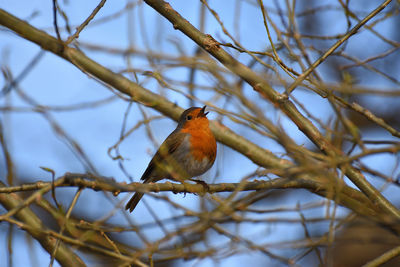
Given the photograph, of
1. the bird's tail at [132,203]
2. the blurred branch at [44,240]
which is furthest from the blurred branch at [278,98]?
the bird's tail at [132,203]

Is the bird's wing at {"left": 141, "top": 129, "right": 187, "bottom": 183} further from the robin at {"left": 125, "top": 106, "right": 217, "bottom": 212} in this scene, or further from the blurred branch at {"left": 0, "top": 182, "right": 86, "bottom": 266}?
the blurred branch at {"left": 0, "top": 182, "right": 86, "bottom": 266}

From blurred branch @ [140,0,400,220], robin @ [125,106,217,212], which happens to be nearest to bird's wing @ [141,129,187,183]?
robin @ [125,106,217,212]

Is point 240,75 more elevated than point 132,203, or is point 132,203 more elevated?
point 132,203

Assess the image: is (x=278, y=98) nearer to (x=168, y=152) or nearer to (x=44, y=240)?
(x=44, y=240)

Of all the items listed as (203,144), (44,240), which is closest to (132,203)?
(203,144)

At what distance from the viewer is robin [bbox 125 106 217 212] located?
6.04m

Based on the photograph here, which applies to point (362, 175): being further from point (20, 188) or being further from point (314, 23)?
point (314, 23)

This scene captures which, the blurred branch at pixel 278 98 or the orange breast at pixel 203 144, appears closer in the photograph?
the blurred branch at pixel 278 98

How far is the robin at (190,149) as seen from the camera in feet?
19.8

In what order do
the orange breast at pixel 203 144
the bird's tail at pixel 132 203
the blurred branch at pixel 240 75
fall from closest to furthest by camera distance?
the blurred branch at pixel 240 75, the orange breast at pixel 203 144, the bird's tail at pixel 132 203

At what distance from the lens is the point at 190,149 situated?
239 inches

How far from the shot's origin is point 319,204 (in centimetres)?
404

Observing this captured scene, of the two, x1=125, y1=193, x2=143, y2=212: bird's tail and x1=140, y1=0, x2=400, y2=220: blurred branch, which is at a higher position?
x1=125, y1=193, x2=143, y2=212: bird's tail

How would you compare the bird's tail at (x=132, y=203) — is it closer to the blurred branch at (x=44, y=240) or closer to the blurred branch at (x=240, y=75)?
the blurred branch at (x=240, y=75)
